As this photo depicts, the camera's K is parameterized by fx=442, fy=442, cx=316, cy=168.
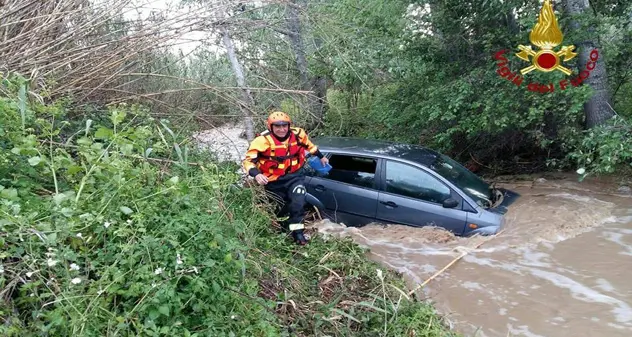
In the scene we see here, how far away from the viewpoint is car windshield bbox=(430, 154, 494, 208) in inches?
219

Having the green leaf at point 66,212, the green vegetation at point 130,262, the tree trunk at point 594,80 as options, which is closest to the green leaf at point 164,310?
the green vegetation at point 130,262

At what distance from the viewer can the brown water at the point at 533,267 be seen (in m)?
3.89

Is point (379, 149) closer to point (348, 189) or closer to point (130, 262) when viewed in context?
point (348, 189)

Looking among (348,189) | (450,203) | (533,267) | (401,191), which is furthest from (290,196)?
(533,267)

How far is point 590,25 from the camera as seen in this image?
6637mm

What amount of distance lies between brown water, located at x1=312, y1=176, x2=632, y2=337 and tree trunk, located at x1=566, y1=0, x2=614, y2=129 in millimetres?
1670

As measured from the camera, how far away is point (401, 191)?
5.72m

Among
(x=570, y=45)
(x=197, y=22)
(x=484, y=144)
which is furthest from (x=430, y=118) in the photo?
(x=197, y=22)

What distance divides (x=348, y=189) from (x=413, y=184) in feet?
2.87

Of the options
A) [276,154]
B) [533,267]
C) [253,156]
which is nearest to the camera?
[533,267]

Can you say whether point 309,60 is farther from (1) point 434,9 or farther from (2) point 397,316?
(2) point 397,316

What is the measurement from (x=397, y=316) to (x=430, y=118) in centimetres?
489

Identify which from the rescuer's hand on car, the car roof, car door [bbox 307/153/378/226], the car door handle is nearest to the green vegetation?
the rescuer's hand on car

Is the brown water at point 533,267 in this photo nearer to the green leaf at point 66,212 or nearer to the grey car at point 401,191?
the grey car at point 401,191
